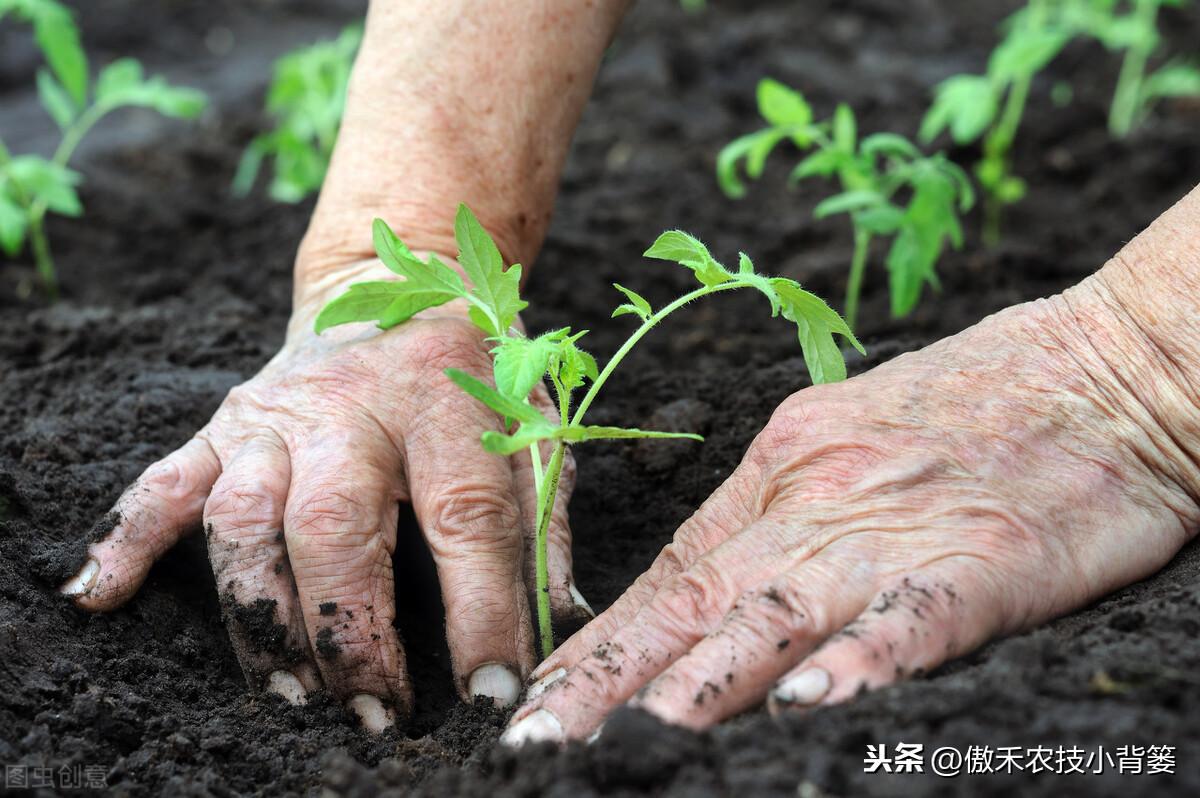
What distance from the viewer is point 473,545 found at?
1.97 metres

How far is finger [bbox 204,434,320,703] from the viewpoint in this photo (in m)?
1.96

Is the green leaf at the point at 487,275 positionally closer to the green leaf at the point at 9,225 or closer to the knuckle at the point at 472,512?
the knuckle at the point at 472,512

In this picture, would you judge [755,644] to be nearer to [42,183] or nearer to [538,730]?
[538,730]

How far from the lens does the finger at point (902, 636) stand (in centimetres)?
155

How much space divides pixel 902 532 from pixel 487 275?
2.52 feet

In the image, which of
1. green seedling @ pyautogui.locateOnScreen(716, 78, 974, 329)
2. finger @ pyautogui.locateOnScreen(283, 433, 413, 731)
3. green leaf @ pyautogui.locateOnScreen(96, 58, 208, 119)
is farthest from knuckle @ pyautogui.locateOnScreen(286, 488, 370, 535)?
green leaf @ pyautogui.locateOnScreen(96, 58, 208, 119)

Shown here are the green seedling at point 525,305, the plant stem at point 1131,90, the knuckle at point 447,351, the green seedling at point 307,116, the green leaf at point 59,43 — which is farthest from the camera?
the plant stem at point 1131,90

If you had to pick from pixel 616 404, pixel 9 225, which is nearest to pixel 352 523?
pixel 616 404

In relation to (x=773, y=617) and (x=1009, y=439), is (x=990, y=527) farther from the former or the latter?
(x=773, y=617)

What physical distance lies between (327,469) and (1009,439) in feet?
3.80

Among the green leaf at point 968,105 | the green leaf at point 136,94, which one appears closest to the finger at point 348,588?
the green leaf at point 136,94

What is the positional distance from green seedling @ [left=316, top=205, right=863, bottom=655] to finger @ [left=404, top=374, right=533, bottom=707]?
0.06 m

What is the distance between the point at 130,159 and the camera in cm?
513

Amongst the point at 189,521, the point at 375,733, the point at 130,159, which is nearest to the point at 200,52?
the point at 130,159
